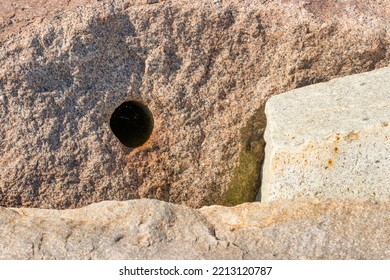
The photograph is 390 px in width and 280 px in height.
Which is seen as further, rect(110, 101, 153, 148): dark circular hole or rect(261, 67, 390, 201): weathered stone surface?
rect(110, 101, 153, 148): dark circular hole

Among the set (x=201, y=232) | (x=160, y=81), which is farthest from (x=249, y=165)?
(x=201, y=232)

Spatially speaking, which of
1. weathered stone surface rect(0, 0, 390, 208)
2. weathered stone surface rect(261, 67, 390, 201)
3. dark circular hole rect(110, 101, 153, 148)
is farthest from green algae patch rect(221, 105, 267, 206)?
dark circular hole rect(110, 101, 153, 148)

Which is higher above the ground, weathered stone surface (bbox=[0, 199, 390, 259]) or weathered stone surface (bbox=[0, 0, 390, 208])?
weathered stone surface (bbox=[0, 0, 390, 208])

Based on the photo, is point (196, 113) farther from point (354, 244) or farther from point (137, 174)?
point (354, 244)

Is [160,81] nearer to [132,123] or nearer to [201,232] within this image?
[132,123]

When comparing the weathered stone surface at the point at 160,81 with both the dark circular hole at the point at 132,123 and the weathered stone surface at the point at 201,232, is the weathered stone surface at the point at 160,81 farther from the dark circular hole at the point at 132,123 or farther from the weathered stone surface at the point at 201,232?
the weathered stone surface at the point at 201,232

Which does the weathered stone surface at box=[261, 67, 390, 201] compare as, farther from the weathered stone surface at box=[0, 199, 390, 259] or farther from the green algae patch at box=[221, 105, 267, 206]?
the green algae patch at box=[221, 105, 267, 206]

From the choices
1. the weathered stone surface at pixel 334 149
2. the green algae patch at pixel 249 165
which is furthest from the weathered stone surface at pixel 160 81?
Result: the weathered stone surface at pixel 334 149
